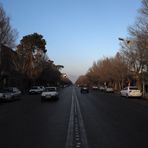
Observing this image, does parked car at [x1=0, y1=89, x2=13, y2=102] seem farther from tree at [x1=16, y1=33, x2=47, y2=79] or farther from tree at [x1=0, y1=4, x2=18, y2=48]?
tree at [x1=16, y1=33, x2=47, y2=79]

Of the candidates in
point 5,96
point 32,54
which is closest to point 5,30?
point 5,96

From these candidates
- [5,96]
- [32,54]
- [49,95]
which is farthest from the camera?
[32,54]

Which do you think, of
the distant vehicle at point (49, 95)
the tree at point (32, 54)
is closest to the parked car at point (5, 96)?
the distant vehicle at point (49, 95)

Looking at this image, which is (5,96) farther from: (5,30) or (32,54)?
(32,54)

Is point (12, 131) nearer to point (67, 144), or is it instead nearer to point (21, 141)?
point (21, 141)

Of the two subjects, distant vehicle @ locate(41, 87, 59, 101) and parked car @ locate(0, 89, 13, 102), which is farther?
distant vehicle @ locate(41, 87, 59, 101)

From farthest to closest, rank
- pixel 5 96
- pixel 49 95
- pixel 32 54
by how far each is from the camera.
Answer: pixel 32 54 < pixel 49 95 < pixel 5 96

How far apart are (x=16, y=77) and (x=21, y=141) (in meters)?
66.8

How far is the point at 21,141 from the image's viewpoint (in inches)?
455

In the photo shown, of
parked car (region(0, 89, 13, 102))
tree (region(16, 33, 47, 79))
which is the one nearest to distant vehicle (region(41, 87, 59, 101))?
parked car (region(0, 89, 13, 102))

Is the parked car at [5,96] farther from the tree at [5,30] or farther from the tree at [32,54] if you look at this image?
the tree at [32,54]

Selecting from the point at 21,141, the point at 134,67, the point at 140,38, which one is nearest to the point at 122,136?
the point at 21,141

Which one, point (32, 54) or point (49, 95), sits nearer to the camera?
point (49, 95)

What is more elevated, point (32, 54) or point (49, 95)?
point (32, 54)
